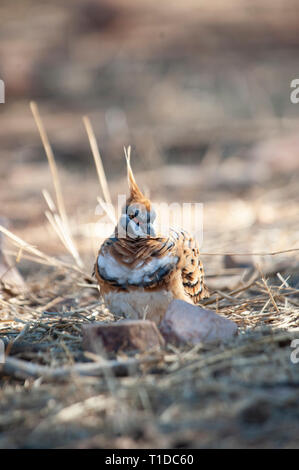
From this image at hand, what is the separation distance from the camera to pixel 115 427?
5.97ft

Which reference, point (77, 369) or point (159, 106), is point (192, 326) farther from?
point (159, 106)

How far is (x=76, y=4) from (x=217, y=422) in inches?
372

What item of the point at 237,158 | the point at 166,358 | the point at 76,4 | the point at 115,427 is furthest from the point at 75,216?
the point at 76,4

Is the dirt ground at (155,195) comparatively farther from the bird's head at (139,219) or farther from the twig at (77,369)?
the bird's head at (139,219)

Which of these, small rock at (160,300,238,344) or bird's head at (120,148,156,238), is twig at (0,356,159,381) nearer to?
small rock at (160,300,238,344)

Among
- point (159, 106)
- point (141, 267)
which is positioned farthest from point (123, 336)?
point (159, 106)

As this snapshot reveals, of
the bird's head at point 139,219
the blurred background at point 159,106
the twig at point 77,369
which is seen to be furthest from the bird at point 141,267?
the blurred background at point 159,106

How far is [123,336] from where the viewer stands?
229 centimetres

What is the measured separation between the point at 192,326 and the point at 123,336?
298mm

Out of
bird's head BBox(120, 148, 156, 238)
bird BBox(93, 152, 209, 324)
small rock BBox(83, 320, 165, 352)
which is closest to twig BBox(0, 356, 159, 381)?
small rock BBox(83, 320, 165, 352)

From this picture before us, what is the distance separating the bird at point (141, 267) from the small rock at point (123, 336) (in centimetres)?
33

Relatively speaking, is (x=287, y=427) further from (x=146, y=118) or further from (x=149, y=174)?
(x=146, y=118)
